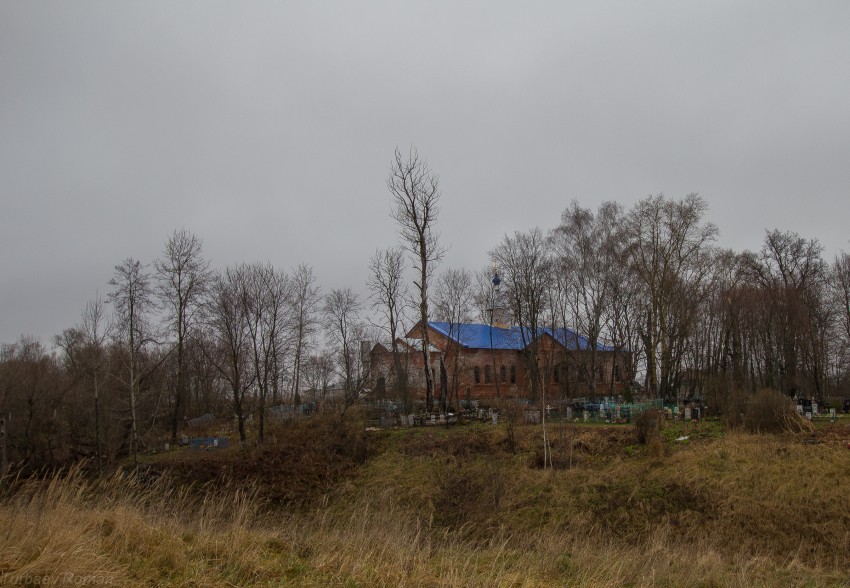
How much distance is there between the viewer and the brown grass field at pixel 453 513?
5797 millimetres

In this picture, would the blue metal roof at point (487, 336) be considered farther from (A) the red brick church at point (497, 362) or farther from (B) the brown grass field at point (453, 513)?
(B) the brown grass field at point (453, 513)

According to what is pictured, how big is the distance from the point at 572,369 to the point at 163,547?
1542 inches

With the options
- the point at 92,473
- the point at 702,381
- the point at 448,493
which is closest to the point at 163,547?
the point at 448,493

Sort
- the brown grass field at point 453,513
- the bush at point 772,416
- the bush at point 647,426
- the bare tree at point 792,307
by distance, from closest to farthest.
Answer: the brown grass field at point 453,513, the bush at point 772,416, the bush at point 647,426, the bare tree at point 792,307

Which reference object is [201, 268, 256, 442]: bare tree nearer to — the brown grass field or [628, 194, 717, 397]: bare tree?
the brown grass field

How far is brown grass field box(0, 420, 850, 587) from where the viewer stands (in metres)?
5.80

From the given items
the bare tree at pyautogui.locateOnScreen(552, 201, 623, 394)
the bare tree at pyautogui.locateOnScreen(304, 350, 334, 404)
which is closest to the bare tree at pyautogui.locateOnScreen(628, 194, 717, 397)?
the bare tree at pyautogui.locateOnScreen(552, 201, 623, 394)

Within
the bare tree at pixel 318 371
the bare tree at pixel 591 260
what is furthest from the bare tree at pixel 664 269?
the bare tree at pixel 318 371

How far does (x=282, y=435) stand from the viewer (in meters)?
28.0

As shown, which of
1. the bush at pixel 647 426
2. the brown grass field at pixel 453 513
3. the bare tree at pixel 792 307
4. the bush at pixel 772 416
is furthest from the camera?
the bare tree at pixel 792 307

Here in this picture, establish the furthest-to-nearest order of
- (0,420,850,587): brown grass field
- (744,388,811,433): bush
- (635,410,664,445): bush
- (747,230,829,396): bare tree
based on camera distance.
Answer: (747,230,829,396): bare tree, (635,410,664,445): bush, (744,388,811,433): bush, (0,420,850,587): brown grass field

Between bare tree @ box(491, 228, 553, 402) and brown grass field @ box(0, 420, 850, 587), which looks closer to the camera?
brown grass field @ box(0, 420, 850, 587)

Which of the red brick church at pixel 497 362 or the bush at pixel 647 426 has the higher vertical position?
the red brick church at pixel 497 362

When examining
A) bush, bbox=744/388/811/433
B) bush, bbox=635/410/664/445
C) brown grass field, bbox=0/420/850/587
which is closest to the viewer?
brown grass field, bbox=0/420/850/587
